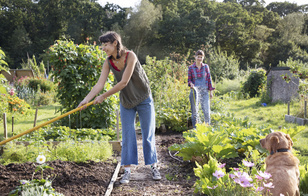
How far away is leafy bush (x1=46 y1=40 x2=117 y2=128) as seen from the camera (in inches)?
222

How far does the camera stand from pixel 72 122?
19.2 feet

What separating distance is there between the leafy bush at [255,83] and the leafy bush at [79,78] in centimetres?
880

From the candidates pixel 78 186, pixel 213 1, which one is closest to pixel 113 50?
pixel 78 186

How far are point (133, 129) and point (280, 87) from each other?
28.1ft

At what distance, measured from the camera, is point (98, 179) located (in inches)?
118

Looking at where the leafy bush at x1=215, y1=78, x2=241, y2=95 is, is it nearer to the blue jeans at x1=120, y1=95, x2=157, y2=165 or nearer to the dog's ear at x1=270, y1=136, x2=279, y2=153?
the blue jeans at x1=120, y1=95, x2=157, y2=165

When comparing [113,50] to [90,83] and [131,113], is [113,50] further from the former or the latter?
[90,83]

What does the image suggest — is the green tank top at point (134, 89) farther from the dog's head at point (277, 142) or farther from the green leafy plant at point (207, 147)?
the dog's head at point (277, 142)

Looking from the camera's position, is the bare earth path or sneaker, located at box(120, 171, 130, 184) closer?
the bare earth path

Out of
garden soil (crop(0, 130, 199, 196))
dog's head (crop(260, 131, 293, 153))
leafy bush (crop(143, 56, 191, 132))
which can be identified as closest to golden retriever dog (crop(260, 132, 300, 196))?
dog's head (crop(260, 131, 293, 153))

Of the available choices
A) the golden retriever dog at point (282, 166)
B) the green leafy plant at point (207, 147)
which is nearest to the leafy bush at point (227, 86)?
the green leafy plant at point (207, 147)

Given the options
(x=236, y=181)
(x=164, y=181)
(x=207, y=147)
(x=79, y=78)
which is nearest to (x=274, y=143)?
(x=236, y=181)

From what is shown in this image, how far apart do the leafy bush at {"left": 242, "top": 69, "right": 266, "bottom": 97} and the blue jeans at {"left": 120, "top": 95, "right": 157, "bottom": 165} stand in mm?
10543

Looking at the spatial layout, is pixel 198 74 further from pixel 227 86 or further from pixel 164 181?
pixel 227 86
